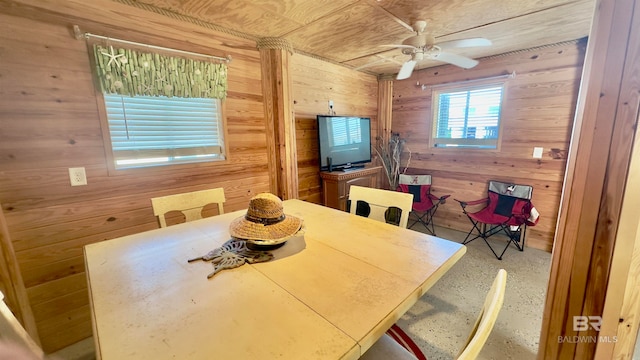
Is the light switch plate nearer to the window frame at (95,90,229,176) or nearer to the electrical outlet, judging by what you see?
the window frame at (95,90,229,176)

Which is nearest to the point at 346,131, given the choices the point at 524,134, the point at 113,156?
the point at 524,134

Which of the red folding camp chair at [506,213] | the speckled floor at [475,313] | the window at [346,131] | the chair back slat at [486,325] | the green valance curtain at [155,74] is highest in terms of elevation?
the green valance curtain at [155,74]

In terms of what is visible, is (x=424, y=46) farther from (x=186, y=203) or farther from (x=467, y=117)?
(x=186, y=203)

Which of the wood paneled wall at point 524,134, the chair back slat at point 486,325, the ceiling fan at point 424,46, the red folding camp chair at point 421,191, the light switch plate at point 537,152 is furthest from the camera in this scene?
the red folding camp chair at point 421,191

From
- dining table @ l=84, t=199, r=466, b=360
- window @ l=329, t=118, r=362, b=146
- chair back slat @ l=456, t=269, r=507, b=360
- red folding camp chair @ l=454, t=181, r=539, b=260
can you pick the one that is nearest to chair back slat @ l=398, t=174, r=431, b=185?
red folding camp chair @ l=454, t=181, r=539, b=260

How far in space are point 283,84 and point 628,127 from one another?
2380 mm

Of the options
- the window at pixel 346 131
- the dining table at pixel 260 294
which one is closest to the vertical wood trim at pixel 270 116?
the window at pixel 346 131

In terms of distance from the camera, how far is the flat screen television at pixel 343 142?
315 cm

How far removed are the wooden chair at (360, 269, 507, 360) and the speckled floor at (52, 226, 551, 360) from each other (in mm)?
798

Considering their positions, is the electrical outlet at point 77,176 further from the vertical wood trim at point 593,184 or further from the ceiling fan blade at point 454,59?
the ceiling fan blade at point 454,59

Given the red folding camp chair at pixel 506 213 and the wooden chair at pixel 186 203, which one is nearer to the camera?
the wooden chair at pixel 186 203

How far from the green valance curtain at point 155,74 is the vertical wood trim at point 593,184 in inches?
91.8

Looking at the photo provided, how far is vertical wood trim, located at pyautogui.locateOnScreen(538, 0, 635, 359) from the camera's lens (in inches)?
35.1

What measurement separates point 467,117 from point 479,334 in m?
3.51
